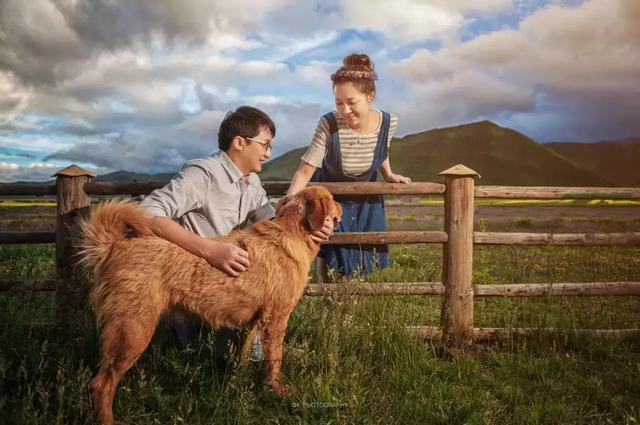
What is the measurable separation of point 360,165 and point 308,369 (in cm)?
224

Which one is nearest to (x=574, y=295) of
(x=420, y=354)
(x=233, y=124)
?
(x=420, y=354)

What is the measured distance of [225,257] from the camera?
3.48 meters

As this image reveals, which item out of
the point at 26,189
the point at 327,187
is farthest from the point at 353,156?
the point at 26,189

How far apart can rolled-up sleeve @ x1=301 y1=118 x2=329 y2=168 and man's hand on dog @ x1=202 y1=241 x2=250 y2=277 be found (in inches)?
69.8

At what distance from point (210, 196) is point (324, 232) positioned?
0.98 meters

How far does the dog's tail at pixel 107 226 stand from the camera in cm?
333

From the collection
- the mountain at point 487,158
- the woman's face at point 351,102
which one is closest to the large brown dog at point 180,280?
the woman's face at point 351,102

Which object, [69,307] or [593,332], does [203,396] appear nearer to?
[69,307]

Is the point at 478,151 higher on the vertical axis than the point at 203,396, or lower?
higher

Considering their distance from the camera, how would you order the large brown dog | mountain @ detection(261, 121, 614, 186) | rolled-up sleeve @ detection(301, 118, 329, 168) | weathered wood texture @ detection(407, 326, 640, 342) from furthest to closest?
mountain @ detection(261, 121, 614, 186) → weathered wood texture @ detection(407, 326, 640, 342) → rolled-up sleeve @ detection(301, 118, 329, 168) → the large brown dog

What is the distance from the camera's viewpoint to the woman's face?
4863 mm

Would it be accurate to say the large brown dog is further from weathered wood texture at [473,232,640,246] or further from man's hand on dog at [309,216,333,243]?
weathered wood texture at [473,232,640,246]

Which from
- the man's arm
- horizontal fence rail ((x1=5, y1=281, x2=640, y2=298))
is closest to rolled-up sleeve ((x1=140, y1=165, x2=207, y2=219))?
the man's arm

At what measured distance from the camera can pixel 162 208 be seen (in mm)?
3600
